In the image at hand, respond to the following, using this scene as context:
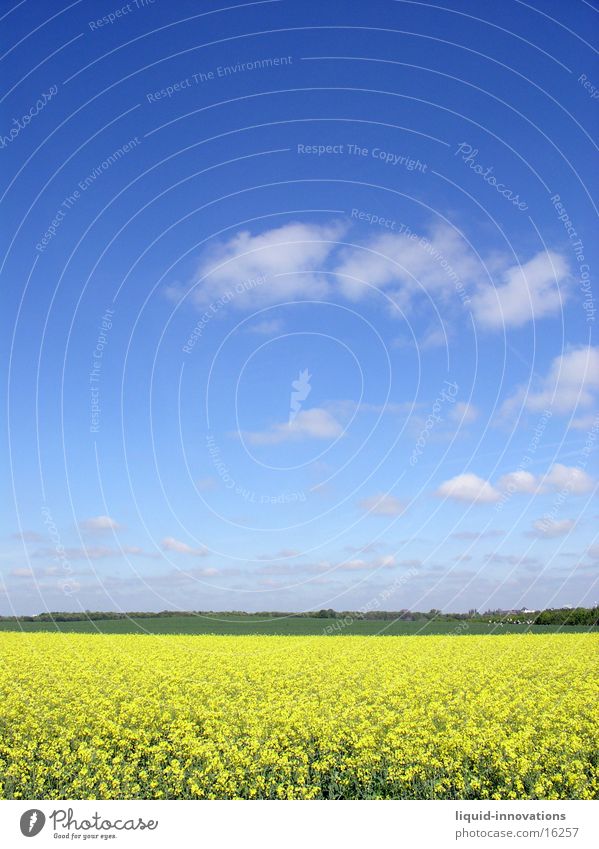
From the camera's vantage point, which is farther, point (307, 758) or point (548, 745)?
point (548, 745)

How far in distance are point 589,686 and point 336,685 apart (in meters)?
6.13

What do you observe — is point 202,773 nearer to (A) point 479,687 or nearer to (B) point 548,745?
(B) point 548,745

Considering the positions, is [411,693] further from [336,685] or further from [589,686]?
[589,686]

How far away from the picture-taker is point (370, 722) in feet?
38.7

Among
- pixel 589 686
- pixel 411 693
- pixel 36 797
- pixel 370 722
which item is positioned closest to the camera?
pixel 36 797

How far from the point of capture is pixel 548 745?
10.5 meters

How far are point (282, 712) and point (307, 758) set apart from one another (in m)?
2.56
